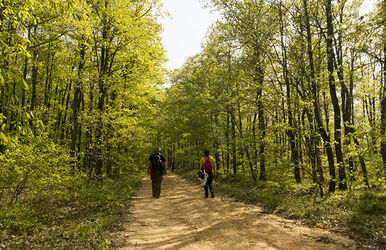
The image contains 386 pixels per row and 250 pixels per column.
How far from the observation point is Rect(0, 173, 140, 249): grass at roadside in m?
4.94

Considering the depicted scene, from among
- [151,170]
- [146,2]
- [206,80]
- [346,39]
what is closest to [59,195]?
[151,170]

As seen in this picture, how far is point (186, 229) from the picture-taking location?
233 inches

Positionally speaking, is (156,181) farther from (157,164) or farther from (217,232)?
(217,232)

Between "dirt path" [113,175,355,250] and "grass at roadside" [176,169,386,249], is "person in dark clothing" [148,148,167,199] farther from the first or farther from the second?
"grass at roadside" [176,169,386,249]

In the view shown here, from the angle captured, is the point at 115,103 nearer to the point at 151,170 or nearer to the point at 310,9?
the point at 151,170

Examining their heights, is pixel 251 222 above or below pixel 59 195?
below

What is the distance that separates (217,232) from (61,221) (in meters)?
4.71

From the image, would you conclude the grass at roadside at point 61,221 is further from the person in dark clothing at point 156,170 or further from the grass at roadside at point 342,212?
the grass at roadside at point 342,212

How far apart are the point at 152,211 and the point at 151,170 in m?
2.97

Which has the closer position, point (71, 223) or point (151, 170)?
point (71, 223)

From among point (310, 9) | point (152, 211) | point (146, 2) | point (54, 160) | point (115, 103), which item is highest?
point (146, 2)

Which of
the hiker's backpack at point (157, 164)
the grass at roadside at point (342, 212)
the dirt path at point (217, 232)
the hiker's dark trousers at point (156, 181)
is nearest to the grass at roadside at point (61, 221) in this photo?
the dirt path at point (217, 232)

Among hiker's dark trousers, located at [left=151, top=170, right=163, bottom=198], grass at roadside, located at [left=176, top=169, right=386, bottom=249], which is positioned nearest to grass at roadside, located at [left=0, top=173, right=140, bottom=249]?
hiker's dark trousers, located at [left=151, top=170, right=163, bottom=198]

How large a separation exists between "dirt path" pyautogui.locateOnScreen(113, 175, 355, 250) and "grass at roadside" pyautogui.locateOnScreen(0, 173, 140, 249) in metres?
0.60
